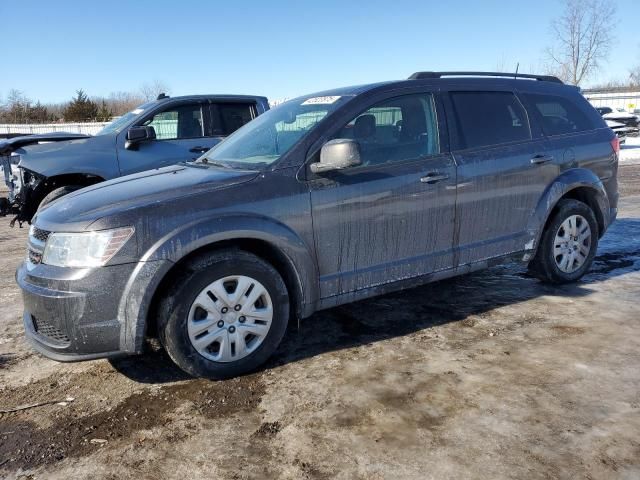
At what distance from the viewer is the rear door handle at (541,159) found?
4.37 m

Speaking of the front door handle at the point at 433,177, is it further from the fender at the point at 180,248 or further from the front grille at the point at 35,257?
the front grille at the point at 35,257

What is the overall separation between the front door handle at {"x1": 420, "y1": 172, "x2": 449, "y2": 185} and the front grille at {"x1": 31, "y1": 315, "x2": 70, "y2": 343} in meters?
2.52

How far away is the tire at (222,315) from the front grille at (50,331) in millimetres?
529

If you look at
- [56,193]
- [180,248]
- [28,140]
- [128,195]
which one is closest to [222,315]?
[180,248]

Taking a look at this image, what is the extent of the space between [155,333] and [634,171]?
588 inches

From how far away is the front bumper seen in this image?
288 cm

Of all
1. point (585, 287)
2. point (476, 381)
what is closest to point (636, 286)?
point (585, 287)

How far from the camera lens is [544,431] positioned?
8.43 ft

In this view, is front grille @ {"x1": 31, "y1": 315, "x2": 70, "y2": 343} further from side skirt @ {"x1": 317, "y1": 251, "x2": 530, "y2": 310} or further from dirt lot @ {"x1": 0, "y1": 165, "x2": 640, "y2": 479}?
side skirt @ {"x1": 317, "y1": 251, "x2": 530, "y2": 310}

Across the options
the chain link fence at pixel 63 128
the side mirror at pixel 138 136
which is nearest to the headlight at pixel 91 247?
the side mirror at pixel 138 136

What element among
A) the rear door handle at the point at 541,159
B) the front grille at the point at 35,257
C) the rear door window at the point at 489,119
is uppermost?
the rear door window at the point at 489,119

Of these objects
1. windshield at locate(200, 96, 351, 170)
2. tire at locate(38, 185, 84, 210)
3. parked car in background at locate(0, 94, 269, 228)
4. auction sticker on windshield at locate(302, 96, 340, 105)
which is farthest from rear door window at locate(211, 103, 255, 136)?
auction sticker on windshield at locate(302, 96, 340, 105)

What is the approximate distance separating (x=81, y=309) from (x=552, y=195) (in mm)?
3730

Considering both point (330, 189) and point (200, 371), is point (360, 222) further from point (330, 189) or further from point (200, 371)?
point (200, 371)
